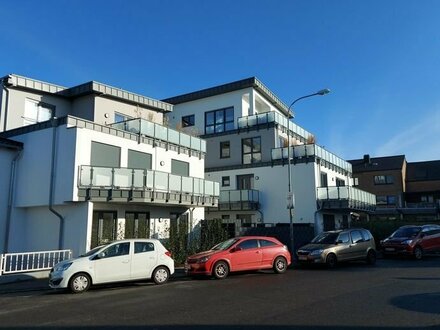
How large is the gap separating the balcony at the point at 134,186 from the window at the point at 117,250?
5.76m

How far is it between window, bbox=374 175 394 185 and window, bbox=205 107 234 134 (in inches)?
1289

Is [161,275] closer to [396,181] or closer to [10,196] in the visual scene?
[10,196]

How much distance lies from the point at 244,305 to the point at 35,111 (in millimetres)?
19391

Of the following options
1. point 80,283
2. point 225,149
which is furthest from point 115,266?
point 225,149

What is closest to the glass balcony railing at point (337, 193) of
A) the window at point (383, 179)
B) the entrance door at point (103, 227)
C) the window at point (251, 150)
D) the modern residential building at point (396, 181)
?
the window at point (251, 150)

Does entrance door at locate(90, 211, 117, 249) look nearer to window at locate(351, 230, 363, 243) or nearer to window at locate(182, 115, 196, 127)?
window at locate(351, 230, 363, 243)

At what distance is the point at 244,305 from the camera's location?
31.9 feet

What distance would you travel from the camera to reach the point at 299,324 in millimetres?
7695

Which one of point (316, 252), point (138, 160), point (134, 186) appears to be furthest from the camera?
point (138, 160)

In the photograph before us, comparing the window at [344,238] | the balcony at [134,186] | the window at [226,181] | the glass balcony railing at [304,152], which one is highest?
the glass balcony railing at [304,152]

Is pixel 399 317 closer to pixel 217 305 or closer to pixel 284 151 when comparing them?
pixel 217 305

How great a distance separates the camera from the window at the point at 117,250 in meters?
13.7

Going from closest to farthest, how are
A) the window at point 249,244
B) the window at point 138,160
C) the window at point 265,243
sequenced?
the window at point 249,244
the window at point 265,243
the window at point 138,160

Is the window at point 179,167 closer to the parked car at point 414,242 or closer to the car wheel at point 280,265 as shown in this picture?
the car wheel at point 280,265
